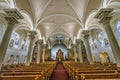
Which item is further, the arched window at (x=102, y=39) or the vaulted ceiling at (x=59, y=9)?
the arched window at (x=102, y=39)

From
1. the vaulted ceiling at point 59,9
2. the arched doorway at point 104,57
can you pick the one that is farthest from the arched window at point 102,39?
the vaulted ceiling at point 59,9

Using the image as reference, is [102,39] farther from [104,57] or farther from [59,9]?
[59,9]

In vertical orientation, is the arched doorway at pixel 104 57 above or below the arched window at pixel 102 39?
below

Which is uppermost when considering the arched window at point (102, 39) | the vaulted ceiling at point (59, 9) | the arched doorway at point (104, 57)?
the vaulted ceiling at point (59, 9)

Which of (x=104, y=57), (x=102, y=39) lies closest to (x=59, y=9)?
(x=102, y=39)

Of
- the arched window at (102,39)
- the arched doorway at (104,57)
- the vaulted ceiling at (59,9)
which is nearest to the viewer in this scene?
the vaulted ceiling at (59,9)

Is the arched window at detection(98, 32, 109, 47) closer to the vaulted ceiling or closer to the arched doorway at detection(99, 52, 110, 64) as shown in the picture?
the arched doorway at detection(99, 52, 110, 64)

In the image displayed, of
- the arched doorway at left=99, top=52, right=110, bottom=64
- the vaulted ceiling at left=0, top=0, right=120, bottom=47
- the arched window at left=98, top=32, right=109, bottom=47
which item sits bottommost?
the arched doorway at left=99, top=52, right=110, bottom=64

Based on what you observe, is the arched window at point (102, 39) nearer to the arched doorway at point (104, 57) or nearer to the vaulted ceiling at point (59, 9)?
the arched doorway at point (104, 57)

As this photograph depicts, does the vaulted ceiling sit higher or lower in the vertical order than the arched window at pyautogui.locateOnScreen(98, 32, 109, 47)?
higher

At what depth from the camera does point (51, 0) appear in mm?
11477

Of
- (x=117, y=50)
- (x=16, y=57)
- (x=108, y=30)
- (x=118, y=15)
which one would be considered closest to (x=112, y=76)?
(x=117, y=50)

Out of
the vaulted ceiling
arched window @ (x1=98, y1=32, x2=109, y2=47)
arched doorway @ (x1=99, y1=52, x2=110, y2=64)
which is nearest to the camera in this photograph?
the vaulted ceiling

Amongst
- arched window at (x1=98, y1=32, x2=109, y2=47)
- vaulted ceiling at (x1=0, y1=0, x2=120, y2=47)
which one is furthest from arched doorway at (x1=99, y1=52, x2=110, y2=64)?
vaulted ceiling at (x1=0, y1=0, x2=120, y2=47)
